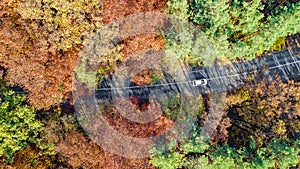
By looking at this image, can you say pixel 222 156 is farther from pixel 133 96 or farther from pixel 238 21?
pixel 238 21

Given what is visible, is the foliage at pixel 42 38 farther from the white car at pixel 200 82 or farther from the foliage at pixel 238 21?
the white car at pixel 200 82

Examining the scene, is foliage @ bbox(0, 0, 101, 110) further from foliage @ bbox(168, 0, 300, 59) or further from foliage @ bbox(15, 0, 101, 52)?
foliage @ bbox(168, 0, 300, 59)

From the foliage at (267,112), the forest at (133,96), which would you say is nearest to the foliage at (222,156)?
the forest at (133,96)

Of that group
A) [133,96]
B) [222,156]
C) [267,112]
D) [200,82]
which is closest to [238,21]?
[200,82]

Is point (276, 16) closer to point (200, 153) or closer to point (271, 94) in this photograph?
point (271, 94)

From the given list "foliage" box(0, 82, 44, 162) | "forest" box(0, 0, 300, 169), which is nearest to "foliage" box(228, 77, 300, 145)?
"forest" box(0, 0, 300, 169)

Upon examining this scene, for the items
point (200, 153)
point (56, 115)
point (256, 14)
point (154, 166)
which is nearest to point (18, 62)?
point (56, 115)
